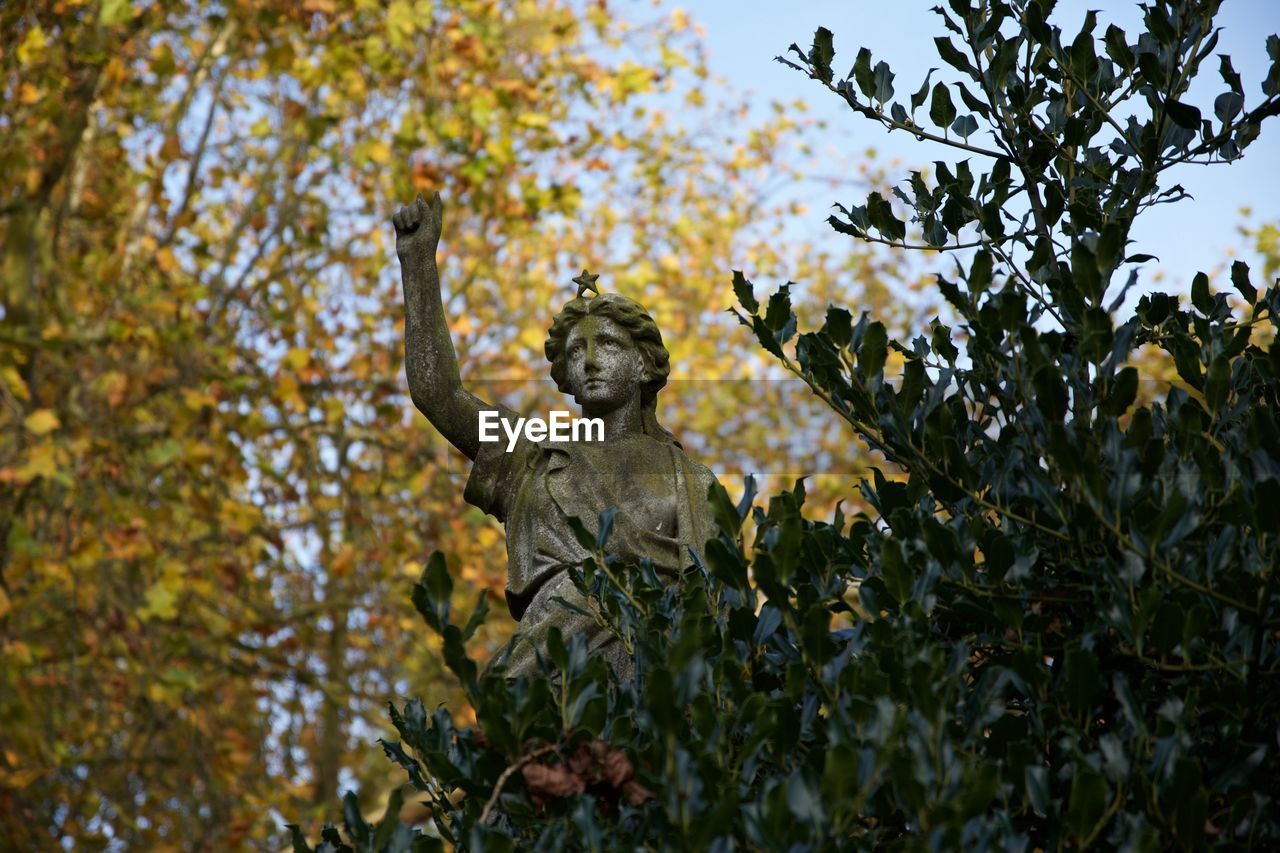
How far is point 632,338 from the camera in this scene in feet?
17.4

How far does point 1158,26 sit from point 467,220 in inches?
433

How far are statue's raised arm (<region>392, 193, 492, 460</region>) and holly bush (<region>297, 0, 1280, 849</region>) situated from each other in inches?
51.9

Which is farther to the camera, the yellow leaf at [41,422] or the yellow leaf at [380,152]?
the yellow leaf at [380,152]

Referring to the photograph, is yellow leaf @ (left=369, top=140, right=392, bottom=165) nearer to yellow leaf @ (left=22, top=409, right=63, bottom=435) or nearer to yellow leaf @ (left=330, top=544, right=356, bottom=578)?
yellow leaf @ (left=330, top=544, right=356, bottom=578)

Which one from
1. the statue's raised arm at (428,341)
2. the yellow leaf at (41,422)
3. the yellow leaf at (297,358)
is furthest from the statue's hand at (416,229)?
the yellow leaf at (297,358)

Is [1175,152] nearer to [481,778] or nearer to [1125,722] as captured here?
[1125,722]

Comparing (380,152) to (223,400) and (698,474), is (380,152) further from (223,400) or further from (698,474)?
(698,474)

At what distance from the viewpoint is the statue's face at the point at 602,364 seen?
5223 millimetres

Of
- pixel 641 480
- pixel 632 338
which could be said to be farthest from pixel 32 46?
pixel 641 480

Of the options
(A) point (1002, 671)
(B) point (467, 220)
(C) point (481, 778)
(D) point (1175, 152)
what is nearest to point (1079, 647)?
(A) point (1002, 671)

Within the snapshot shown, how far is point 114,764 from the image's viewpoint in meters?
12.0

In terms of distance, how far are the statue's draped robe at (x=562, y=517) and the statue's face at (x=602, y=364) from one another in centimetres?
15

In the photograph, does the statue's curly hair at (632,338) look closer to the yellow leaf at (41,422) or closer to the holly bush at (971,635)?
the holly bush at (971,635)

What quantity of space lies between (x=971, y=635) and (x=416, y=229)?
2.31 metres
